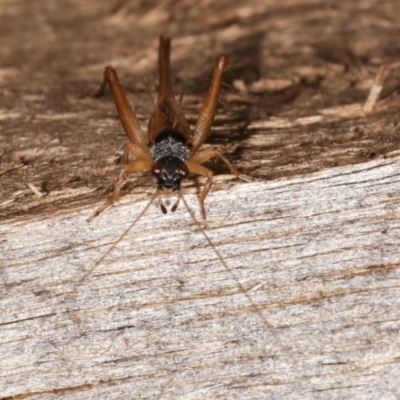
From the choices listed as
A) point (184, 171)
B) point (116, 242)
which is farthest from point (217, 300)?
point (184, 171)

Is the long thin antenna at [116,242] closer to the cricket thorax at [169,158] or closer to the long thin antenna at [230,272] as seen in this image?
the cricket thorax at [169,158]

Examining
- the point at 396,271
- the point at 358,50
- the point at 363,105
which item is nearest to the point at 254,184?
the point at 396,271

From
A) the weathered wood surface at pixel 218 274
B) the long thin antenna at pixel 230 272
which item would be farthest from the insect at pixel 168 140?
the long thin antenna at pixel 230 272

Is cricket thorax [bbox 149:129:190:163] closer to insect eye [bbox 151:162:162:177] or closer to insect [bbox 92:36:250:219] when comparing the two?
insect [bbox 92:36:250:219]

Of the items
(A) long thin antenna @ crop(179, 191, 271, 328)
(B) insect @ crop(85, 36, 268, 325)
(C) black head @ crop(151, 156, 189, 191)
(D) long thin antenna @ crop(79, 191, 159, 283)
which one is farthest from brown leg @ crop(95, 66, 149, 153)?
(A) long thin antenna @ crop(179, 191, 271, 328)

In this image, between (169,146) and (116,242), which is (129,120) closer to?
(169,146)

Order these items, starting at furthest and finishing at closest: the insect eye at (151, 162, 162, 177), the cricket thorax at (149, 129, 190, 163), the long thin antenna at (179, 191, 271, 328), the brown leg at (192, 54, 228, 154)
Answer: the brown leg at (192, 54, 228, 154) < the cricket thorax at (149, 129, 190, 163) < the insect eye at (151, 162, 162, 177) < the long thin antenna at (179, 191, 271, 328)
